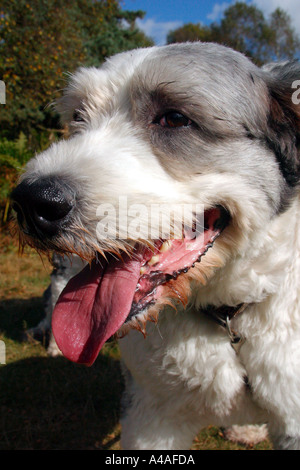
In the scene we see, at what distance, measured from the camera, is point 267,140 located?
2.02 meters

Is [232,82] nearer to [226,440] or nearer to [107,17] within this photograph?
[226,440]

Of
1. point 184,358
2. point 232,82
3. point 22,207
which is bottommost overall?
point 184,358

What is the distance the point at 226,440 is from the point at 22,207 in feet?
8.91

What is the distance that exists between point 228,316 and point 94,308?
2.44 feet

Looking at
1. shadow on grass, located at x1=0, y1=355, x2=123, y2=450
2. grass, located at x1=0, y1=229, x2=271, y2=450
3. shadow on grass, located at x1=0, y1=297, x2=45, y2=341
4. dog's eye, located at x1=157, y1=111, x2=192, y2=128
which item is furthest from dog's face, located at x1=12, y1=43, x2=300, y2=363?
shadow on grass, located at x1=0, y1=297, x2=45, y2=341

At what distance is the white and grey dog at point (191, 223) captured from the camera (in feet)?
5.58

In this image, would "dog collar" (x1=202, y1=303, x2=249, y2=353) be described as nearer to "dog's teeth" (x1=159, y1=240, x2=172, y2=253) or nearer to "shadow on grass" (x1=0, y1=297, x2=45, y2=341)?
"dog's teeth" (x1=159, y1=240, x2=172, y2=253)

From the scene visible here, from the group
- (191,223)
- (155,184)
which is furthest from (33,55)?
(191,223)

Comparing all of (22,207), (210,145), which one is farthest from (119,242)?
(210,145)

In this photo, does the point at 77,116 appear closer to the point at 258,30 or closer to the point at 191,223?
the point at 191,223

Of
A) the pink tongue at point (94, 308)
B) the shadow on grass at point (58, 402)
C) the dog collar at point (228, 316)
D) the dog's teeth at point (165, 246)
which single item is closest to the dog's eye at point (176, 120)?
the dog's teeth at point (165, 246)

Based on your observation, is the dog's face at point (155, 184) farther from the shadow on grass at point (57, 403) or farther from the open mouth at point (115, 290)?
the shadow on grass at point (57, 403)

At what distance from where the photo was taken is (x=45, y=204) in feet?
5.30
